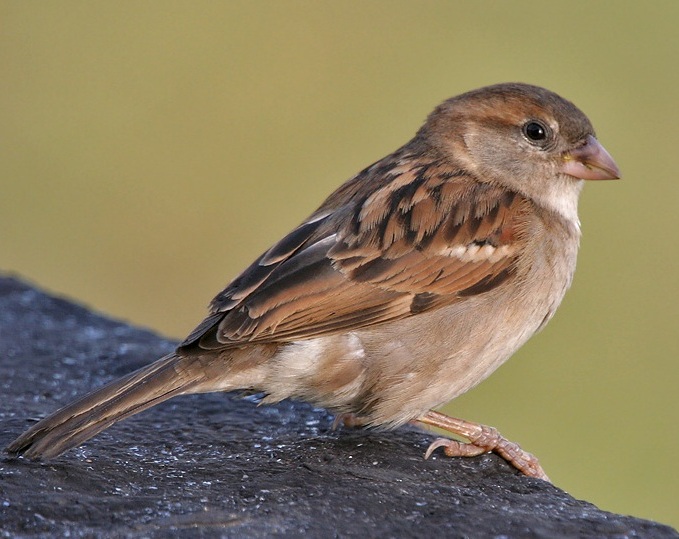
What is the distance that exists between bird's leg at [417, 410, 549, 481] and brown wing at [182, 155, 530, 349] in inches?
18.4

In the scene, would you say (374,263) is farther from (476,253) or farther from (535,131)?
(535,131)

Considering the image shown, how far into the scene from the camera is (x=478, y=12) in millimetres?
13227

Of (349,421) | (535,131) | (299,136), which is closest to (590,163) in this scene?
(535,131)

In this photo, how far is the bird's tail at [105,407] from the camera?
12.0ft

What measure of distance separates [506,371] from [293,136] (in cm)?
381

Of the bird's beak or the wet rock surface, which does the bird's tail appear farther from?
the bird's beak

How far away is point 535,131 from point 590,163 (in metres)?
0.26

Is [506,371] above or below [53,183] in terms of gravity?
below

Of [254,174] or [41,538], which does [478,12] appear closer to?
[254,174]

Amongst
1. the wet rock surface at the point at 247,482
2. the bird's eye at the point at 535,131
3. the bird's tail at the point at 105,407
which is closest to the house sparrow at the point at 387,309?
the bird's tail at the point at 105,407

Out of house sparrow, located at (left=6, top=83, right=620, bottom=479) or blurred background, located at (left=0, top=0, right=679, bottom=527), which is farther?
→ blurred background, located at (left=0, top=0, right=679, bottom=527)

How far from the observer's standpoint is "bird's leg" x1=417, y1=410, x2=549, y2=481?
4.20 m

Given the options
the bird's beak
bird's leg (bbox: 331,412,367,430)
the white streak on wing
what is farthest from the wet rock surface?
the bird's beak

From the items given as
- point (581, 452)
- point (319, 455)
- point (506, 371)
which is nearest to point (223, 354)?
point (319, 455)
